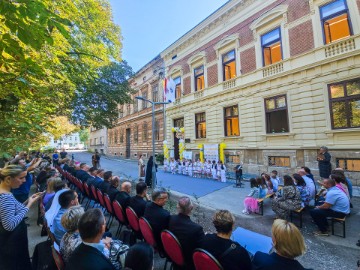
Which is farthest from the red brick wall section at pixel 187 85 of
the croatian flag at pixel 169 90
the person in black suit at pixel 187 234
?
the person in black suit at pixel 187 234

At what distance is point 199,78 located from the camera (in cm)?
1655

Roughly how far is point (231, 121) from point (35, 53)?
11.8 metres

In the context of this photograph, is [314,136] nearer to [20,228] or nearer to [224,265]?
[224,265]

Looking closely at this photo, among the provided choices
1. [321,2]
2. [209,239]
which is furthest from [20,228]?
[321,2]

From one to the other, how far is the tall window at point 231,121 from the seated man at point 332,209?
9006 mm

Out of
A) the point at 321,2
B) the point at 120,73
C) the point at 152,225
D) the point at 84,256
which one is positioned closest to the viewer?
the point at 84,256

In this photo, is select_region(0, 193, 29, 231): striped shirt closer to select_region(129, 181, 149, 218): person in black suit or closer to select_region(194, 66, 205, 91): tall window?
select_region(129, 181, 149, 218): person in black suit

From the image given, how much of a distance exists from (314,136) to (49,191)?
35.7ft

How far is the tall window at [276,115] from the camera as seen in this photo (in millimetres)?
10805

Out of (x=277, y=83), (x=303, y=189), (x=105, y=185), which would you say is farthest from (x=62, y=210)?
(x=277, y=83)

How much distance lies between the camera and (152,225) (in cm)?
320

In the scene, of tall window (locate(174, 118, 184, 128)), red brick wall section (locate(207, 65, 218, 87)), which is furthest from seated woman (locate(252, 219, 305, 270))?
tall window (locate(174, 118, 184, 128))

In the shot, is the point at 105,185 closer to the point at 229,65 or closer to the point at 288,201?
the point at 288,201

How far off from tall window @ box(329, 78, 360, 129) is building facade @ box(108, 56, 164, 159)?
1456 cm
